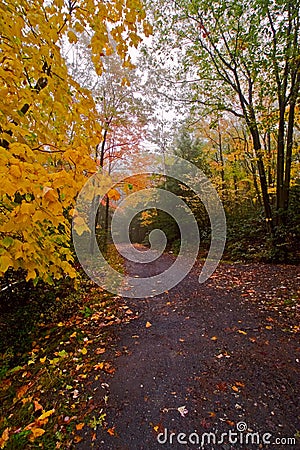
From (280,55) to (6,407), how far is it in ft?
23.8

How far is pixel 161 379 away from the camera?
2.10 meters

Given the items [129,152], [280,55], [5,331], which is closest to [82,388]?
[5,331]

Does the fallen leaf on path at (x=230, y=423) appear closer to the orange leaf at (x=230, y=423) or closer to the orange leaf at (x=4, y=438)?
the orange leaf at (x=230, y=423)

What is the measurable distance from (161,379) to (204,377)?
0.38m

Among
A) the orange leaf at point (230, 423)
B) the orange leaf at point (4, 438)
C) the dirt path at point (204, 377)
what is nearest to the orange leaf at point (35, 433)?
the orange leaf at point (4, 438)

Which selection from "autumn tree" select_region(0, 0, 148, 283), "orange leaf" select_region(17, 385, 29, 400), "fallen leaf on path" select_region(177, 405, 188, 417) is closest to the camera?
"autumn tree" select_region(0, 0, 148, 283)

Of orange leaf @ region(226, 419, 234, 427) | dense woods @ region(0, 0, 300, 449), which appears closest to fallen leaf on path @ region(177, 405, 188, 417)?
orange leaf @ region(226, 419, 234, 427)

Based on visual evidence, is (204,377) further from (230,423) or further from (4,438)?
(4,438)

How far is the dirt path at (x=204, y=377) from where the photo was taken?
1.58m

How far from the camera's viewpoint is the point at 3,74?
1.38 m

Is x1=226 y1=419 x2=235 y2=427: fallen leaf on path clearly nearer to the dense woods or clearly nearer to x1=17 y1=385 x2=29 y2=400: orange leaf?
the dense woods

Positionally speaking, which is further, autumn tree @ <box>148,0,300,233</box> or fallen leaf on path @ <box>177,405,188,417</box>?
autumn tree @ <box>148,0,300,233</box>

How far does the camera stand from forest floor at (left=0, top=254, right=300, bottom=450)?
1.60 metres

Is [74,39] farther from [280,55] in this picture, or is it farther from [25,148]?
[280,55]
